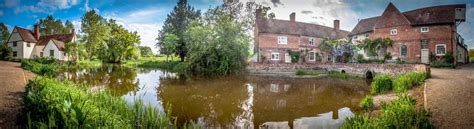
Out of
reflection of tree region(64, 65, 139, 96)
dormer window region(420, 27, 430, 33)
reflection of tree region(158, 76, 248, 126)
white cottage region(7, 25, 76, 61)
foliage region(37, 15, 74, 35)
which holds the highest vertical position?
foliage region(37, 15, 74, 35)

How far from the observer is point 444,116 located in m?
4.16

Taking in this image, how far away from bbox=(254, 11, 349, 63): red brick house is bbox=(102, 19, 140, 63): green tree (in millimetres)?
19357

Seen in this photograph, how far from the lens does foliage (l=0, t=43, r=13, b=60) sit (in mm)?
13712

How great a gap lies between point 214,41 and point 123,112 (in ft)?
43.5

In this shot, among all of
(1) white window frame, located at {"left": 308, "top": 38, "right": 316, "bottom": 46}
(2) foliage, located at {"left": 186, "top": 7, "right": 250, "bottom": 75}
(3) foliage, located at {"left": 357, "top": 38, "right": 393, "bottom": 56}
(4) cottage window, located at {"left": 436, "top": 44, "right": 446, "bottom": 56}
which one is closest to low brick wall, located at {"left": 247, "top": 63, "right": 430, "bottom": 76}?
(2) foliage, located at {"left": 186, "top": 7, "right": 250, "bottom": 75}

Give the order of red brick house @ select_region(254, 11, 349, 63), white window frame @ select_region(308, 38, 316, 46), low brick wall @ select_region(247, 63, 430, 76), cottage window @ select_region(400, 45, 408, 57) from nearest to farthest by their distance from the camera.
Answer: low brick wall @ select_region(247, 63, 430, 76) → cottage window @ select_region(400, 45, 408, 57) → red brick house @ select_region(254, 11, 349, 63) → white window frame @ select_region(308, 38, 316, 46)

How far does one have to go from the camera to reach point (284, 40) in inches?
1025

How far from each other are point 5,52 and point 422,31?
29053 millimetres

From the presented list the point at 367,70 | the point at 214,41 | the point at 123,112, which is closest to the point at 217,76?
the point at 214,41

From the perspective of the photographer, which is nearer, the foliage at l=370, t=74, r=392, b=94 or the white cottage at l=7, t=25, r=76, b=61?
the foliage at l=370, t=74, r=392, b=94

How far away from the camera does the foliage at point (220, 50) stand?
17.3 meters

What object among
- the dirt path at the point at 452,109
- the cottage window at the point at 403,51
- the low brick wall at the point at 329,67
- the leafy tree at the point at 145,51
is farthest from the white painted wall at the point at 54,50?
the leafy tree at the point at 145,51

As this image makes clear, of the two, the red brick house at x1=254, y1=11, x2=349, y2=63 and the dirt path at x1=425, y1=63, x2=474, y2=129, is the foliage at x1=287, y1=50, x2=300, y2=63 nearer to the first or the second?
the red brick house at x1=254, y1=11, x2=349, y2=63

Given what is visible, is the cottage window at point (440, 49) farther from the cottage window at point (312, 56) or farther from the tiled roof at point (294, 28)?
the tiled roof at point (294, 28)
